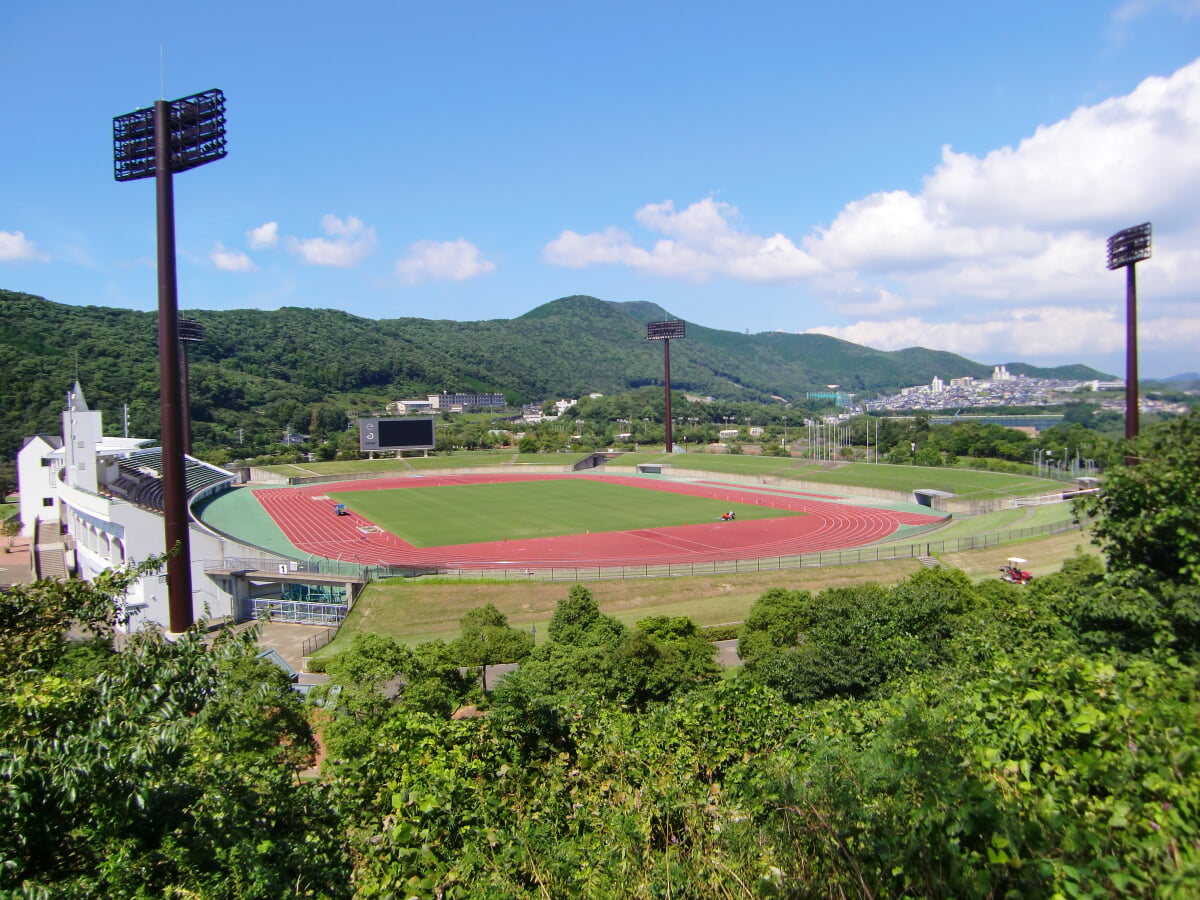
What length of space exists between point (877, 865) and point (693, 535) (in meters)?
38.2

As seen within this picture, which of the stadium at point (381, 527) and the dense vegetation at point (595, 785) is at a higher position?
the dense vegetation at point (595, 785)

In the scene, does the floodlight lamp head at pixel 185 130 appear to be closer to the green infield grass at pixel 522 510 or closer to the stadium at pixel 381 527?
the stadium at pixel 381 527

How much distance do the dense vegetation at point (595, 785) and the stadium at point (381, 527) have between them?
18.6m

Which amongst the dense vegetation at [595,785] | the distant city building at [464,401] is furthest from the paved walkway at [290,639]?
the distant city building at [464,401]

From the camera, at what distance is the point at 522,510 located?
53.1 metres

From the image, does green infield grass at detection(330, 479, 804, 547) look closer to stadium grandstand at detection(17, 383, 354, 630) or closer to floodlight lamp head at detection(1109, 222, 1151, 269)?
stadium grandstand at detection(17, 383, 354, 630)

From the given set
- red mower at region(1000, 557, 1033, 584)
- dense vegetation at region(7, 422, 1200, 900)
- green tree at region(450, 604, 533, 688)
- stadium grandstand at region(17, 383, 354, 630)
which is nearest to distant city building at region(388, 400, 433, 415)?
stadium grandstand at region(17, 383, 354, 630)

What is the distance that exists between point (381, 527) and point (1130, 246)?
48154mm

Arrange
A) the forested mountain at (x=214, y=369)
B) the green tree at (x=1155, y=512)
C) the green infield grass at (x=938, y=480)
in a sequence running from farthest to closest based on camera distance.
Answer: the forested mountain at (x=214, y=369) < the green infield grass at (x=938, y=480) < the green tree at (x=1155, y=512)

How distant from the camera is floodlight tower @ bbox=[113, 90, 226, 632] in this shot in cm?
2169

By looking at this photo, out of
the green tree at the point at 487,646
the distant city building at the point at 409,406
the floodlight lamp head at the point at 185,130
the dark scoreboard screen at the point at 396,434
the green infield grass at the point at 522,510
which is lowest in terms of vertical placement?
the green infield grass at the point at 522,510

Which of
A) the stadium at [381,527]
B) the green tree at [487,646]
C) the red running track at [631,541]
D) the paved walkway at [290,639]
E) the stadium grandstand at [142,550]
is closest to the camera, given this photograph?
the green tree at [487,646]

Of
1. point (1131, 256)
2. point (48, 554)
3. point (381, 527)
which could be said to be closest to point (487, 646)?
point (381, 527)

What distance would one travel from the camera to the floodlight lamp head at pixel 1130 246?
4319 centimetres
